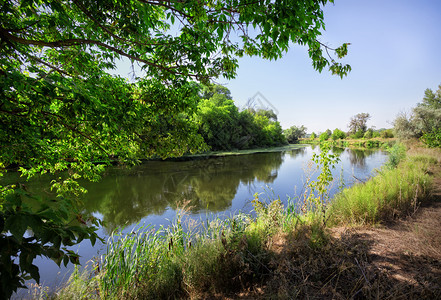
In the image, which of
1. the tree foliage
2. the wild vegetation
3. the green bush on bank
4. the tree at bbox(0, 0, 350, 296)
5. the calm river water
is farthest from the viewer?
the tree foliage

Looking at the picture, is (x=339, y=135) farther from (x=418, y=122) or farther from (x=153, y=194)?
(x=153, y=194)

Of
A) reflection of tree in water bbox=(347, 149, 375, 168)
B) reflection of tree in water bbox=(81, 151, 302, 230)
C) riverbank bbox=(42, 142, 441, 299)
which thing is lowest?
reflection of tree in water bbox=(347, 149, 375, 168)

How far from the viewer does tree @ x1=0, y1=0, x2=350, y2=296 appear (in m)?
1.92

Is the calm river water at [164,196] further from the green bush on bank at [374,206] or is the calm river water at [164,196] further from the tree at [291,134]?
the tree at [291,134]

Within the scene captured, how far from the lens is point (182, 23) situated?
271 cm

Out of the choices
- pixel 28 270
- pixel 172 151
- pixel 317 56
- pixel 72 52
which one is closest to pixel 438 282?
pixel 317 56

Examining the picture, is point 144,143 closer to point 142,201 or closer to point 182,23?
point 182,23

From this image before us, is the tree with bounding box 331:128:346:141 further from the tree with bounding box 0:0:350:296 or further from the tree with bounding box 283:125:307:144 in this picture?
the tree with bounding box 0:0:350:296

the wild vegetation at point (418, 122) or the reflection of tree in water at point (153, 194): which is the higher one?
the wild vegetation at point (418, 122)

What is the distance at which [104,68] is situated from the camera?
3.89m

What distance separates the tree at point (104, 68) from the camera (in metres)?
1.92

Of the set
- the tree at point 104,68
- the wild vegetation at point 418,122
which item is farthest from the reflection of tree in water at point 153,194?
the wild vegetation at point 418,122

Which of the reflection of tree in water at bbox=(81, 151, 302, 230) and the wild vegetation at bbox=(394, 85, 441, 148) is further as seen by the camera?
the wild vegetation at bbox=(394, 85, 441, 148)

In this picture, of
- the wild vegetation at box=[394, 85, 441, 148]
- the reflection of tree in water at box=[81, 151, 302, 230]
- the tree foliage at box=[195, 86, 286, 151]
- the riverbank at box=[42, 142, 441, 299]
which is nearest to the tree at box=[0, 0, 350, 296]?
the riverbank at box=[42, 142, 441, 299]
